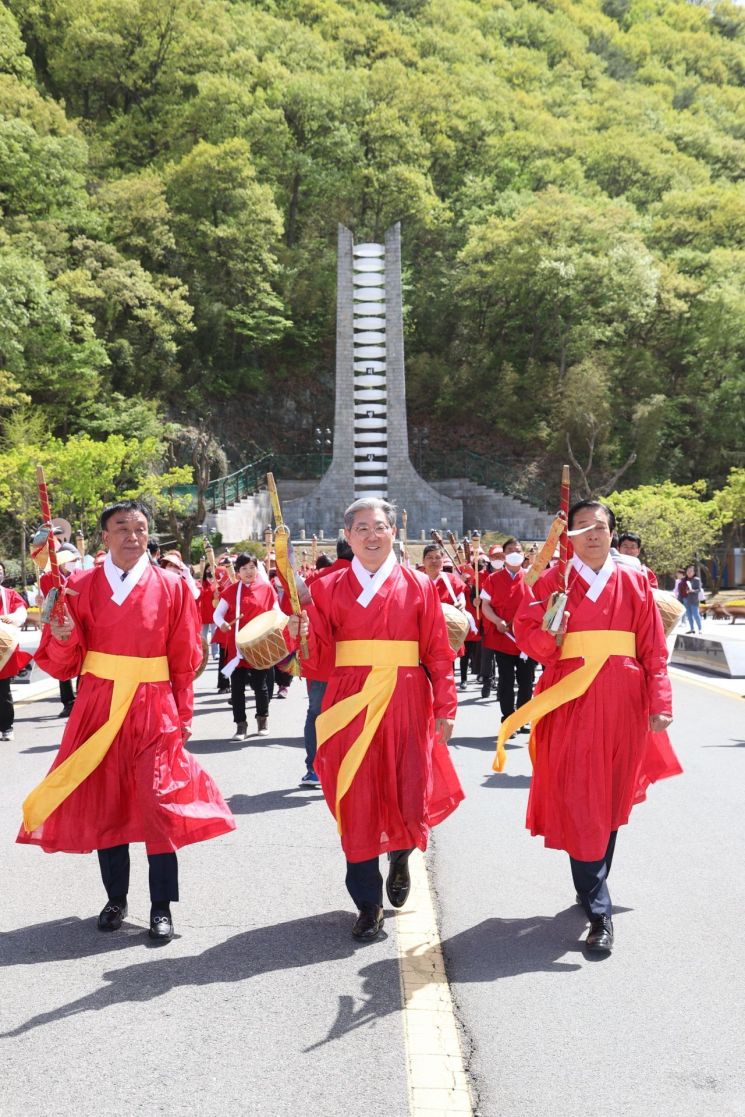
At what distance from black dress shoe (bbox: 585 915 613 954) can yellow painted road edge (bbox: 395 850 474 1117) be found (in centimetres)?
61

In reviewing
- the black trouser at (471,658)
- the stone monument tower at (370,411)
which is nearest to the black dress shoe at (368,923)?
the black trouser at (471,658)

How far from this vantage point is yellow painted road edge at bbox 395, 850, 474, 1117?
3.06 metres

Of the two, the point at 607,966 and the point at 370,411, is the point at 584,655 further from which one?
the point at 370,411

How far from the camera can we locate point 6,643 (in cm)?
865

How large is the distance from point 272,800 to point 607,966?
12.0 ft

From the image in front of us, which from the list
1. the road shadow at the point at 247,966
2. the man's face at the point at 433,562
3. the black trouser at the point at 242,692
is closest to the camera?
the road shadow at the point at 247,966

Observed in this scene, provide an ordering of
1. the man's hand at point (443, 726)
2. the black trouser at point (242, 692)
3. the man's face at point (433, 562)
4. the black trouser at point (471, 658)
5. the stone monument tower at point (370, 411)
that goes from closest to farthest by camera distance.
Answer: the man's hand at point (443, 726), the black trouser at point (242, 692), the man's face at point (433, 562), the black trouser at point (471, 658), the stone monument tower at point (370, 411)

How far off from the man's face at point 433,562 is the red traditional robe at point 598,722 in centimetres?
651

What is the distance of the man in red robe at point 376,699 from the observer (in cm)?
458

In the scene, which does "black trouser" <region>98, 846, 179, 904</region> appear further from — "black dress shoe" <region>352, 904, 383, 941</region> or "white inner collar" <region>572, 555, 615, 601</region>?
"white inner collar" <region>572, 555, 615, 601</region>

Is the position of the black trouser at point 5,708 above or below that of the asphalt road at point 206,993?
above

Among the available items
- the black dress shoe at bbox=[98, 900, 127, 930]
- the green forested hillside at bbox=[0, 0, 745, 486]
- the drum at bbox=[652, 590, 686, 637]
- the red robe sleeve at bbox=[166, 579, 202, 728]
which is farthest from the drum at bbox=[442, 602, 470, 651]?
the green forested hillside at bbox=[0, 0, 745, 486]

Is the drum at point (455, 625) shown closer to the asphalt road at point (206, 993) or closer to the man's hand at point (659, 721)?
the asphalt road at point (206, 993)

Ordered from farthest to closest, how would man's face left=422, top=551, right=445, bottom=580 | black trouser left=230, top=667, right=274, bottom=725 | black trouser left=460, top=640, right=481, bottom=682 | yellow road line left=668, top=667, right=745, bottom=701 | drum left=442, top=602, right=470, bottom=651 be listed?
black trouser left=460, top=640, right=481, bottom=682, yellow road line left=668, top=667, right=745, bottom=701, man's face left=422, top=551, right=445, bottom=580, black trouser left=230, top=667, right=274, bottom=725, drum left=442, top=602, right=470, bottom=651
